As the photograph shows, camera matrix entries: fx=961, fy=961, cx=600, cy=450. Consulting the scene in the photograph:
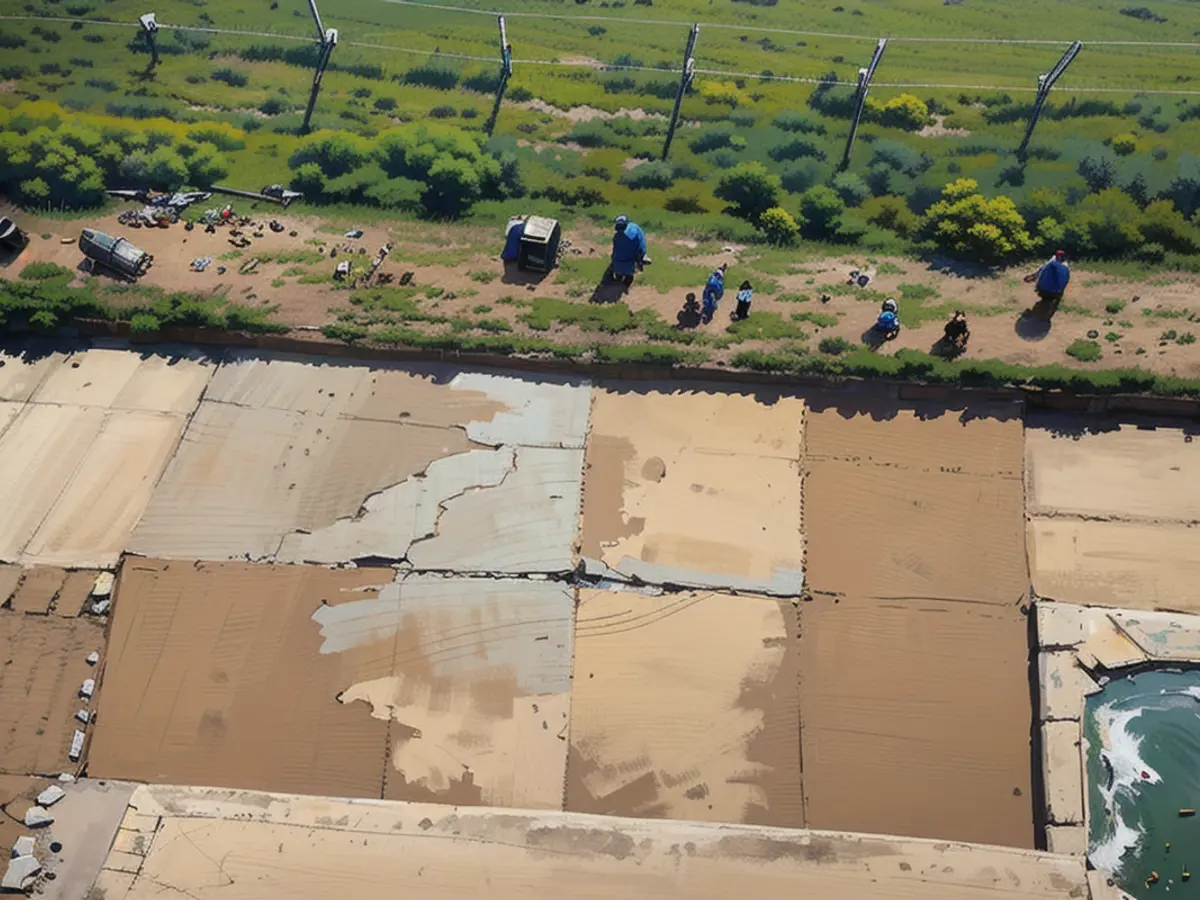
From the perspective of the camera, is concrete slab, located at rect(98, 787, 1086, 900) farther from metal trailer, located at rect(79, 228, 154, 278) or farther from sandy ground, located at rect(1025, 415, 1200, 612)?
metal trailer, located at rect(79, 228, 154, 278)

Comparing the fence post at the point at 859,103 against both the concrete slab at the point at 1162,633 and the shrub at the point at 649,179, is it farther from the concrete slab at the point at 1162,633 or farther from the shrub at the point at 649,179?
the concrete slab at the point at 1162,633

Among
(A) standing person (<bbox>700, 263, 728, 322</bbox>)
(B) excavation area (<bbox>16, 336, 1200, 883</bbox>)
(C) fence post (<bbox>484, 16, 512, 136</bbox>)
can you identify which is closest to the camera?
(B) excavation area (<bbox>16, 336, 1200, 883</bbox>)

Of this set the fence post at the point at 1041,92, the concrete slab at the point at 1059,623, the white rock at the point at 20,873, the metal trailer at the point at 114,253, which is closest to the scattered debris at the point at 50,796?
the white rock at the point at 20,873

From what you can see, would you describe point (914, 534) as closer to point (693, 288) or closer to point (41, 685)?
point (693, 288)

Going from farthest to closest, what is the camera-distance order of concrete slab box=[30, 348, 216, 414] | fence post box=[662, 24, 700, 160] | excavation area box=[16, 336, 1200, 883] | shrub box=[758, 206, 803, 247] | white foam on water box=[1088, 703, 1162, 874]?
fence post box=[662, 24, 700, 160]
shrub box=[758, 206, 803, 247]
concrete slab box=[30, 348, 216, 414]
excavation area box=[16, 336, 1200, 883]
white foam on water box=[1088, 703, 1162, 874]

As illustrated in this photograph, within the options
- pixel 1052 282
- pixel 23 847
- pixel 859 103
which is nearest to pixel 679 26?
pixel 859 103

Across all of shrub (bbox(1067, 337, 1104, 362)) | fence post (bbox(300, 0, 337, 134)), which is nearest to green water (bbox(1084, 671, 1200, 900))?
shrub (bbox(1067, 337, 1104, 362))

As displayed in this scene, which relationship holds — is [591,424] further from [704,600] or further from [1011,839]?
[1011,839]
